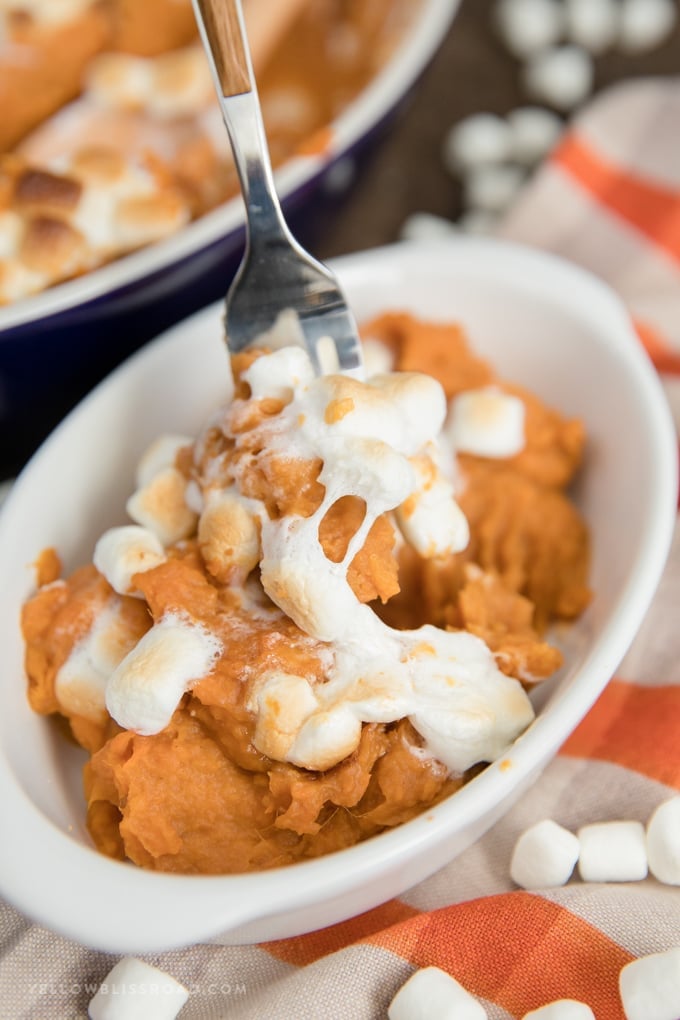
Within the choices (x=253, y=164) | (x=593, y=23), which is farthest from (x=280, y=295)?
(x=593, y=23)

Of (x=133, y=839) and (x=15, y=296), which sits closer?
(x=133, y=839)

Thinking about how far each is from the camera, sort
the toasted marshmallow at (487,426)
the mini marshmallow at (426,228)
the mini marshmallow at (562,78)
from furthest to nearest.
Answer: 1. the mini marshmallow at (562,78)
2. the mini marshmallow at (426,228)
3. the toasted marshmallow at (487,426)

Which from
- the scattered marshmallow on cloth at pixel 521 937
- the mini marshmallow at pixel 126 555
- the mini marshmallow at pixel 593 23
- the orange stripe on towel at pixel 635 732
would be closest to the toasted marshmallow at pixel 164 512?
the mini marshmallow at pixel 126 555

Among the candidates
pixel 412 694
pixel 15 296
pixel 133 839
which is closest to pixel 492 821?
pixel 412 694

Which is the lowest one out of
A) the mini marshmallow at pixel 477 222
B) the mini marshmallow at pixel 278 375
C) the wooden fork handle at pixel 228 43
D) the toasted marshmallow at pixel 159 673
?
the mini marshmallow at pixel 477 222

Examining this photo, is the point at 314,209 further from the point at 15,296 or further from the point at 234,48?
the point at 234,48

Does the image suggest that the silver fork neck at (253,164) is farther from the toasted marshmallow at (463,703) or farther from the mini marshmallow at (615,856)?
the mini marshmallow at (615,856)

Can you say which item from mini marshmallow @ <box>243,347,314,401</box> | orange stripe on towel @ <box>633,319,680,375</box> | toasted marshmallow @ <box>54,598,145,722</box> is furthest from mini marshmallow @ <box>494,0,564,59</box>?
toasted marshmallow @ <box>54,598,145,722</box>
